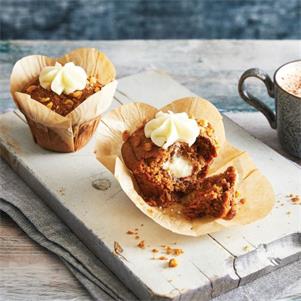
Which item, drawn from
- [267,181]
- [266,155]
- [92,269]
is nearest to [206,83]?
[266,155]

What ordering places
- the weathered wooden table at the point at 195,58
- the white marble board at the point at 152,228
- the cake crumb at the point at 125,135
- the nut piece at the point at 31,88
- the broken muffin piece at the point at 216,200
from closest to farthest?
the white marble board at the point at 152,228, the broken muffin piece at the point at 216,200, the cake crumb at the point at 125,135, the nut piece at the point at 31,88, the weathered wooden table at the point at 195,58

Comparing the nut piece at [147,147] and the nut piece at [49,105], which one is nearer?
the nut piece at [147,147]

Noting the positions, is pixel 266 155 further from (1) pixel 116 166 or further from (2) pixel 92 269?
(2) pixel 92 269

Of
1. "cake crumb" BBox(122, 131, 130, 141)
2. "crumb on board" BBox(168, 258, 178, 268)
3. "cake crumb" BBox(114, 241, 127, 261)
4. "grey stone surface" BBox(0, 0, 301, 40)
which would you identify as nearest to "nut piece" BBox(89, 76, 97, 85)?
"cake crumb" BBox(122, 131, 130, 141)

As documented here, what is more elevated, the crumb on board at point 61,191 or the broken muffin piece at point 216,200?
the broken muffin piece at point 216,200

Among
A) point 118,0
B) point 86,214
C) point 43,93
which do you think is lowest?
point 118,0

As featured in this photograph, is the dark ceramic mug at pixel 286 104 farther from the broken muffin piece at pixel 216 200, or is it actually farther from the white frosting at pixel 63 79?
the white frosting at pixel 63 79

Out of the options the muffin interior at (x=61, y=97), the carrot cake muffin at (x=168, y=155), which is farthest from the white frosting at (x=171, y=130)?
the muffin interior at (x=61, y=97)
